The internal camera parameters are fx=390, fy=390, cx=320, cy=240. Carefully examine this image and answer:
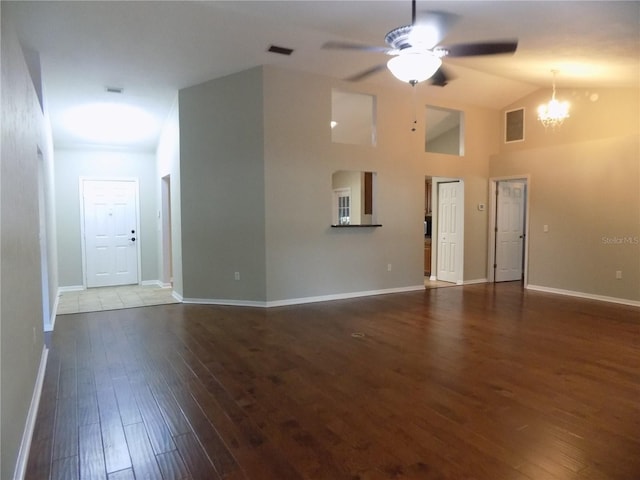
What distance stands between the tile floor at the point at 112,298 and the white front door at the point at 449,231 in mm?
5015

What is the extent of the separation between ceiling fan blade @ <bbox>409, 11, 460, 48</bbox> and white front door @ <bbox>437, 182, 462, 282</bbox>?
148 inches

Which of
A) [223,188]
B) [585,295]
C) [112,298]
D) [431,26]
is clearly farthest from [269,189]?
[585,295]

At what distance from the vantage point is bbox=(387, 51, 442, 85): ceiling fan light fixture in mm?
2832

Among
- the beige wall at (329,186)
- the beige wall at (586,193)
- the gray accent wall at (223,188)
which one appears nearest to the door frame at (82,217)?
the gray accent wall at (223,188)

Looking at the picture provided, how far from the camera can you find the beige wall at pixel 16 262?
1.74 metres

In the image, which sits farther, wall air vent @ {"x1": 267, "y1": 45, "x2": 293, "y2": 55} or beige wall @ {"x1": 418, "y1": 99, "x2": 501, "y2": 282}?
beige wall @ {"x1": 418, "y1": 99, "x2": 501, "y2": 282}

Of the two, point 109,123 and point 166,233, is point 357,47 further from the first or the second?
point 166,233

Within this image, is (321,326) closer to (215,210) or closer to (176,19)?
(215,210)

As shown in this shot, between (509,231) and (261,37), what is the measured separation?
5896 millimetres

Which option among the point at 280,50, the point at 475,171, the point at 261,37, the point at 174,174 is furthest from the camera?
the point at 475,171

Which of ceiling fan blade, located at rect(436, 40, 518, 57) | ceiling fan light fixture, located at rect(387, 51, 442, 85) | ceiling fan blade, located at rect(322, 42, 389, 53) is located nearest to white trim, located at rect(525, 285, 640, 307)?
ceiling fan blade, located at rect(436, 40, 518, 57)

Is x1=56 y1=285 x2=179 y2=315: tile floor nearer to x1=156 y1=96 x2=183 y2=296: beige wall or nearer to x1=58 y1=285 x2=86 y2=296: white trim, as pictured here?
x1=58 y1=285 x2=86 y2=296: white trim

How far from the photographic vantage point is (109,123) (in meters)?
→ 6.33

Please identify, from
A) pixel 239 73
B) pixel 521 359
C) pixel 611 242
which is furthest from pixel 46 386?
pixel 611 242
